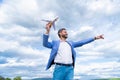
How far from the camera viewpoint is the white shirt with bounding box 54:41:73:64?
15008 millimetres

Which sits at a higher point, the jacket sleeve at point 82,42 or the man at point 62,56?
the jacket sleeve at point 82,42

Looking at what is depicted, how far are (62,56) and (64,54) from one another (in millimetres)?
108

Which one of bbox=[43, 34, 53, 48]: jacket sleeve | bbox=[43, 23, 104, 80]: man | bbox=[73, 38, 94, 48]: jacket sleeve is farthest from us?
bbox=[73, 38, 94, 48]: jacket sleeve

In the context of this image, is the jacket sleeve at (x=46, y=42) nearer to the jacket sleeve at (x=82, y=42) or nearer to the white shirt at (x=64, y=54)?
the white shirt at (x=64, y=54)

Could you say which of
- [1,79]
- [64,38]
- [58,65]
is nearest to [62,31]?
[64,38]

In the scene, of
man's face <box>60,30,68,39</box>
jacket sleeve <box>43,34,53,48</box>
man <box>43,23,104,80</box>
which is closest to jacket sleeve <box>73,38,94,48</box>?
man <box>43,23,104,80</box>

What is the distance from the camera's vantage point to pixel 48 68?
50.6ft

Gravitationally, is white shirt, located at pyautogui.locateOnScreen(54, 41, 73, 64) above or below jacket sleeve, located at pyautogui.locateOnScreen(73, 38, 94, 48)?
below

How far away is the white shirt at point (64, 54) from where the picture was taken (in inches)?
591

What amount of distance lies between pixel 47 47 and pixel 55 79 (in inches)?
51.6

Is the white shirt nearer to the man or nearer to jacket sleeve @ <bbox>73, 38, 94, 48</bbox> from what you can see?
the man

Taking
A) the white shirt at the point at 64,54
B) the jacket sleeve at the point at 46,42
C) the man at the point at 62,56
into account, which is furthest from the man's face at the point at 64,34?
the jacket sleeve at the point at 46,42

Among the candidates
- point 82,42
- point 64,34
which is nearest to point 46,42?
point 64,34

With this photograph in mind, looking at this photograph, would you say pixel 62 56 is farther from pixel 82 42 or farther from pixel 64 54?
pixel 82 42
